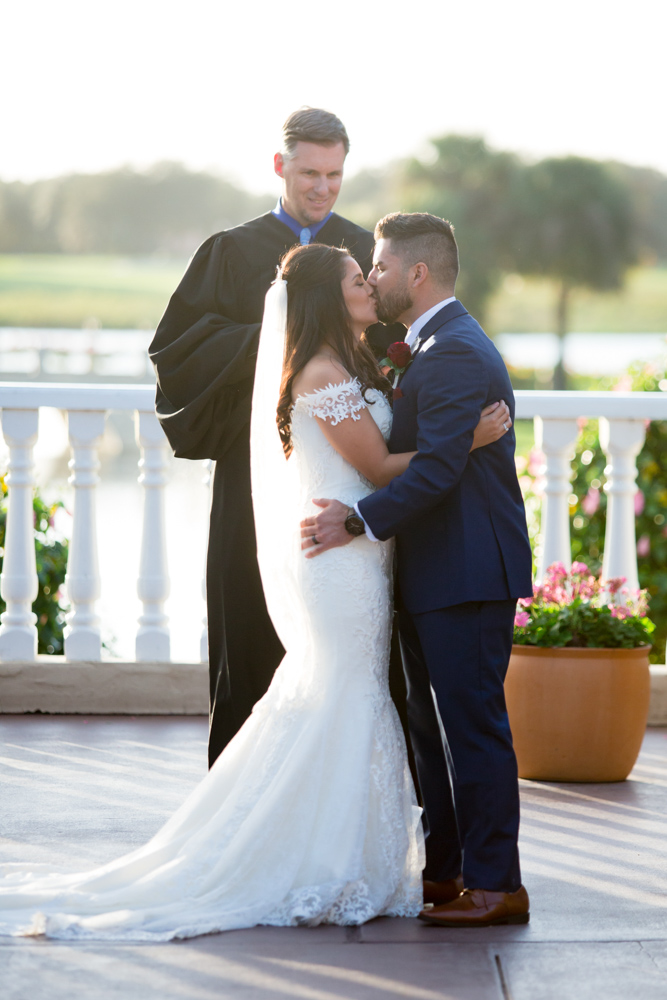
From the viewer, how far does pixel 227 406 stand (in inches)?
141

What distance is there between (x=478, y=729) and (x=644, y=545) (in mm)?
3005

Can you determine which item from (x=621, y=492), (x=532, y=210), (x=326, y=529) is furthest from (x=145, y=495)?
(x=532, y=210)

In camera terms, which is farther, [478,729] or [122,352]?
[122,352]

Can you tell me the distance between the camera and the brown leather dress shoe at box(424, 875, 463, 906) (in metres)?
3.02

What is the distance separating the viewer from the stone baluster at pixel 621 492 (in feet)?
16.0

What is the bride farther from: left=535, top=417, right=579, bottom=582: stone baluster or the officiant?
left=535, top=417, right=579, bottom=582: stone baluster

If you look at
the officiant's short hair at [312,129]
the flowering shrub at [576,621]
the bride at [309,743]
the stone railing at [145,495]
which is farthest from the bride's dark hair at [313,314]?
the stone railing at [145,495]

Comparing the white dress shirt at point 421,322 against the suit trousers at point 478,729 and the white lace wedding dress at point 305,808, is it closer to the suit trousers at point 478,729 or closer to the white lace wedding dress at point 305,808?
the white lace wedding dress at point 305,808

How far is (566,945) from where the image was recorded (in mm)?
2732

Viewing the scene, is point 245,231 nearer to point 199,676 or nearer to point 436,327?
point 436,327

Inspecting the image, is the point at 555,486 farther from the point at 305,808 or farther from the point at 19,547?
the point at 305,808

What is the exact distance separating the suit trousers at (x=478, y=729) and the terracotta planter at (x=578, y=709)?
1179 mm

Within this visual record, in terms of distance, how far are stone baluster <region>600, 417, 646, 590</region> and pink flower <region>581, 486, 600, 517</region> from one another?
34.2 inches

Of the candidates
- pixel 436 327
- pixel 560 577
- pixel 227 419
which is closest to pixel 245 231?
pixel 227 419
